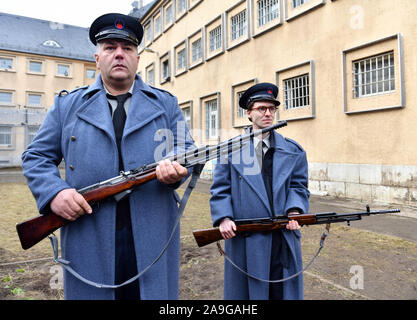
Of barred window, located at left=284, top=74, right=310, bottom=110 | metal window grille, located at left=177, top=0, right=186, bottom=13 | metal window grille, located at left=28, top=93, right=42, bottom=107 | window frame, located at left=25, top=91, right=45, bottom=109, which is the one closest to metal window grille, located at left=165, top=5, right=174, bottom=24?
metal window grille, located at left=177, top=0, right=186, bottom=13

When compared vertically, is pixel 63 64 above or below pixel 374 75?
above

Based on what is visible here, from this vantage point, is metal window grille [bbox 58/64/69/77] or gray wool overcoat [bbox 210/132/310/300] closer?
gray wool overcoat [bbox 210/132/310/300]

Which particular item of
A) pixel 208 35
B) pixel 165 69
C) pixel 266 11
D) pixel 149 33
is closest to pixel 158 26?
pixel 149 33

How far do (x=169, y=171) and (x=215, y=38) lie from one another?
665 inches

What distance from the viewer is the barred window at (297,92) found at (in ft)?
36.9

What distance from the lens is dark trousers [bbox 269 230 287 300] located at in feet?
7.59

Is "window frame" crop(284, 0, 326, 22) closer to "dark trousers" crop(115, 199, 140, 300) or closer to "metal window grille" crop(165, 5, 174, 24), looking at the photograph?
"dark trousers" crop(115, 199, 140, 300)

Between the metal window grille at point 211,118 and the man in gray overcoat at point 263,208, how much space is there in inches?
576

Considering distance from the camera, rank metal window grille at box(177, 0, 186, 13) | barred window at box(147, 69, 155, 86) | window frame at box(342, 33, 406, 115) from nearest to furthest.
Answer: window frame at box(342, 33, 406, 115) < metal window grille at box(177, 0, 186, 13) < barred window at box(147, 69, 155, 86)

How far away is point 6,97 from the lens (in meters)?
31.0

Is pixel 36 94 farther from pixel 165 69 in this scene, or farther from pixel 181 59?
pixel 181 59

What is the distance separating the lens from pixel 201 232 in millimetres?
2465

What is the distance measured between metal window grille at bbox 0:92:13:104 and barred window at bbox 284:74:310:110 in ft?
97.6
